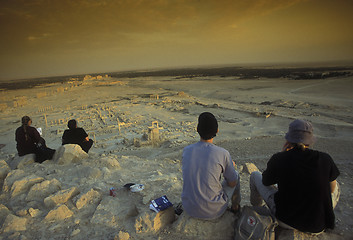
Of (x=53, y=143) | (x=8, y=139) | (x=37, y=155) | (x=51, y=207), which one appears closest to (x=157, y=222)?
(x=51, y=207)

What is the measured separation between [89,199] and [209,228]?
6.68ft

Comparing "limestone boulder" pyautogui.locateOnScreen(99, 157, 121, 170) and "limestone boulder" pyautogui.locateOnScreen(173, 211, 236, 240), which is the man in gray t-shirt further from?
"limestone boulder" pyautogui.locateOnScreen(99, 157, 121, 170)

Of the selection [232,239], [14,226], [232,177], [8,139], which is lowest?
[8,139]

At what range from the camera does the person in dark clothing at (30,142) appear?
5195mm

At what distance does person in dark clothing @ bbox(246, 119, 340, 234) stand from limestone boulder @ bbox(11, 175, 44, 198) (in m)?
4.15

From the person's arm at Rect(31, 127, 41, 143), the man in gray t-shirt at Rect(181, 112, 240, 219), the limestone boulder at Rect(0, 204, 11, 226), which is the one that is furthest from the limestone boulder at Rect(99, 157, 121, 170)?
the man in gray t-shirt at Rect(181, 112, 240, 219)

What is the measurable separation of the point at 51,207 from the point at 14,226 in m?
0.53

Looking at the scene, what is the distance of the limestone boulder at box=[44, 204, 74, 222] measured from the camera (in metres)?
3.00

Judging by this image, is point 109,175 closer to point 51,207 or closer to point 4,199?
point 51,207

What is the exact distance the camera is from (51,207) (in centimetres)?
328

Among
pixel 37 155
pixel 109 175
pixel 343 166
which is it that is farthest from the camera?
pixel 343 166

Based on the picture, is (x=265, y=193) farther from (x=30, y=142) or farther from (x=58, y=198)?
(x=30, y=142)

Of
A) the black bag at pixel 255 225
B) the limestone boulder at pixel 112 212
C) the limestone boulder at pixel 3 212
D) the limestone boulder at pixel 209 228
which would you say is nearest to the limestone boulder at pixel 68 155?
the limestone boulder at pixel 3 212

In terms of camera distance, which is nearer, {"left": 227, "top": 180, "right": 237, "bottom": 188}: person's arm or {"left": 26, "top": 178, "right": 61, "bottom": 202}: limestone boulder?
{"left": 227, "top": 180, "right": 237, "bottom": 188}: person's arm
